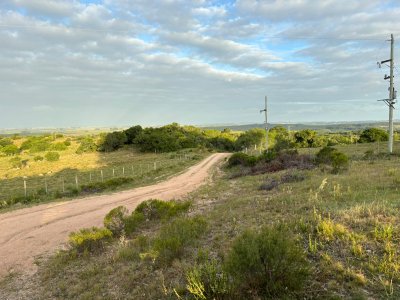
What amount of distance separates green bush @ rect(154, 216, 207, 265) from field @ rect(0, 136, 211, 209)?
49.7 ft

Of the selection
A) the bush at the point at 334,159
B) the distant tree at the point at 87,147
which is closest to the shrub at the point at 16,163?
the distant tree at the point at 87,147

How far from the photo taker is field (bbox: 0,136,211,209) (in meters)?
24.1

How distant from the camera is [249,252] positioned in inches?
203

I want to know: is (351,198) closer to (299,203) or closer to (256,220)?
(299,203)

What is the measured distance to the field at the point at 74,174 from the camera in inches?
949

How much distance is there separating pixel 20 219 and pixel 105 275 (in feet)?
30.9

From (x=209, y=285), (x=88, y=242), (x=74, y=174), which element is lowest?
(x=74, y=174)

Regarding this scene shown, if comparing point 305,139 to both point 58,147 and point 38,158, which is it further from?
point 58,147

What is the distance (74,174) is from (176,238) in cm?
3600

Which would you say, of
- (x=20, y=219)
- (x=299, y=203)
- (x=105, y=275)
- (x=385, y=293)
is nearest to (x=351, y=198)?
(x=299, y=203)

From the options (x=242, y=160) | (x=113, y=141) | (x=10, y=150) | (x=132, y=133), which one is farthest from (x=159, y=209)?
(x=10, y=150)

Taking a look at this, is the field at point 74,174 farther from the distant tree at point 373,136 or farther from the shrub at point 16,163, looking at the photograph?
the distant tree at point 373,136

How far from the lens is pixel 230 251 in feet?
18.9

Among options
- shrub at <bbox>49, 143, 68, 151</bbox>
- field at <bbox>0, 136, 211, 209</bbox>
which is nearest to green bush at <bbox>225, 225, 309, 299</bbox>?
field at <bbox>0, 136, 211, 209</bbox>
